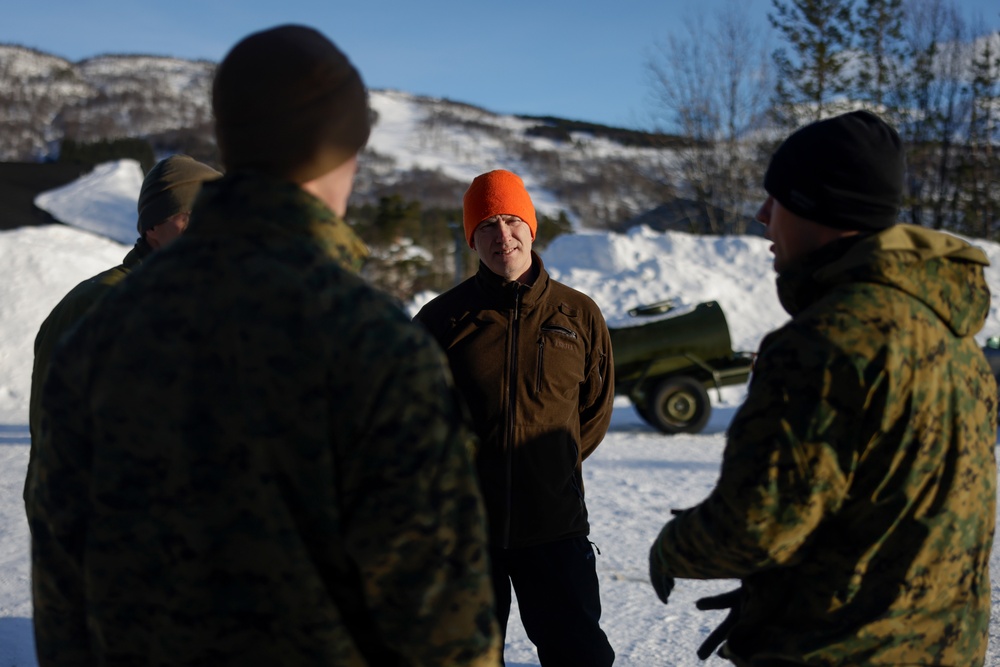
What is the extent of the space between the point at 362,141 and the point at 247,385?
48cm

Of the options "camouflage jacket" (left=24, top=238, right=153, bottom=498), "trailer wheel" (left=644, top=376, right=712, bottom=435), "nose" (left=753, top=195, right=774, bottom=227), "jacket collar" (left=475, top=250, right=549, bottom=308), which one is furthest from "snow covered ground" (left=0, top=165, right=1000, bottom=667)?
"nose" (left=753, top=195, right=774, bottom=227)

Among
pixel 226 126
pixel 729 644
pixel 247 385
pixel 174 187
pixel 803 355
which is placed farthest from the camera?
pixel 174 187

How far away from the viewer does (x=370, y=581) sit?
1.24 metres

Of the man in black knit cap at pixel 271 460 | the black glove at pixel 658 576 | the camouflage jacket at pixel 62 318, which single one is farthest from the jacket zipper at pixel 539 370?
the man in black knit cap at pixel 271 460

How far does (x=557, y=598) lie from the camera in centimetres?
268

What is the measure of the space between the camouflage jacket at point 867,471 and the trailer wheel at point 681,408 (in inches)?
273

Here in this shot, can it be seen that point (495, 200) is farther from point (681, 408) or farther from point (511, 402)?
point (681, 408)

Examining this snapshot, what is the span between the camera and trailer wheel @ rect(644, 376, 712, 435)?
8570 mm

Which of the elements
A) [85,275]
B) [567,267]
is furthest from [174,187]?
[567,267]

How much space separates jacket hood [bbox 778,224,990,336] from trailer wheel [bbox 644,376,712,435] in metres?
6.89

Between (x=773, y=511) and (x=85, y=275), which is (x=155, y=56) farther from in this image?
(x=773, y=511)

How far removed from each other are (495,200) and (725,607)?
169 centimetres

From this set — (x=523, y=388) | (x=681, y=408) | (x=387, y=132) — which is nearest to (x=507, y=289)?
(x=523, y=388)

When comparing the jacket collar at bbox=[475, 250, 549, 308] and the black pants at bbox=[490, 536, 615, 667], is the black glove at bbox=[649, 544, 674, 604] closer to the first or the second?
the black pants at bbox=[490, 536, 615, 667]
